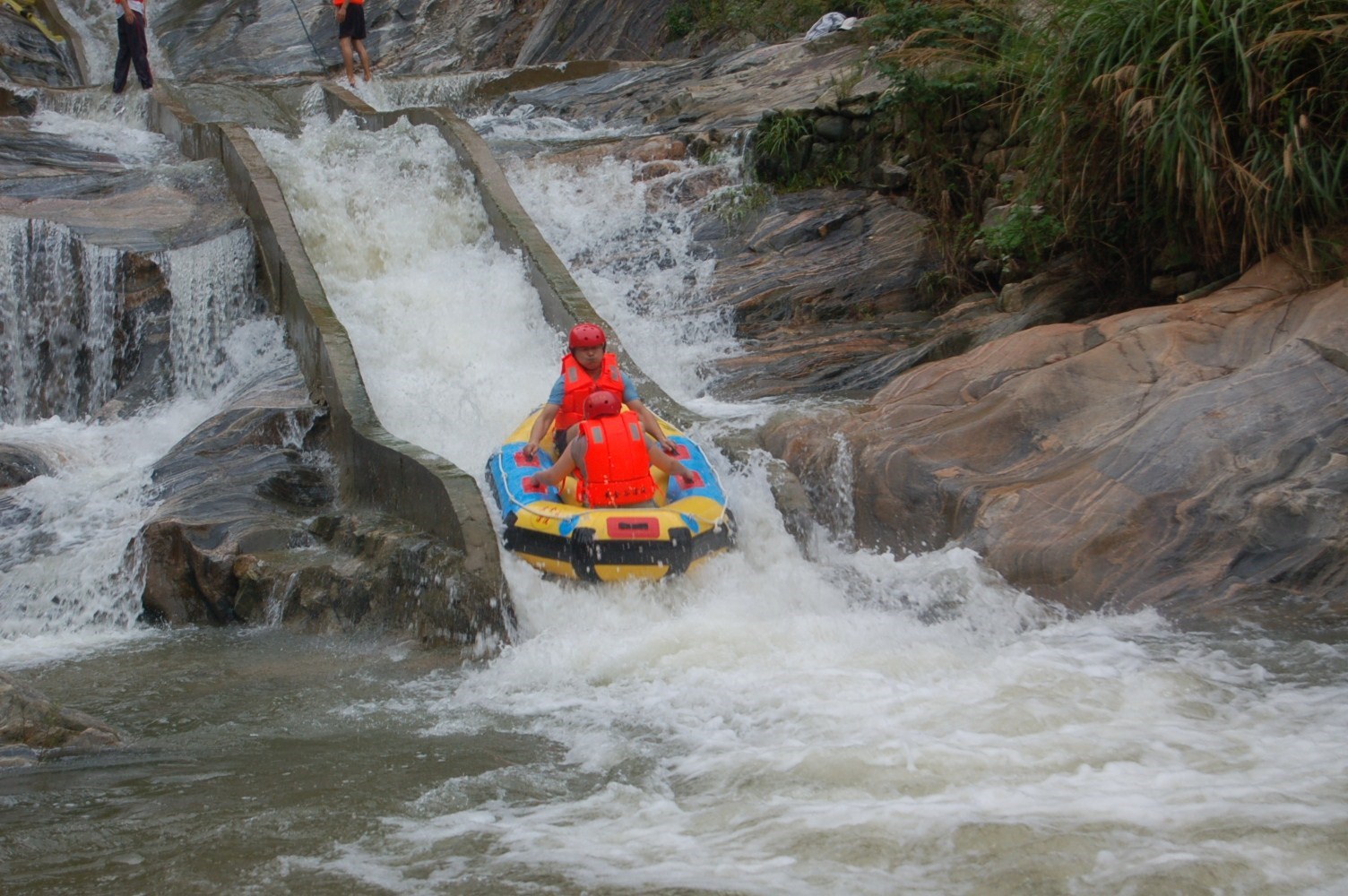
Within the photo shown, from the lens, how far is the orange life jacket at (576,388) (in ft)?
21.9

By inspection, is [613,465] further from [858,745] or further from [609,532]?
[858,745]

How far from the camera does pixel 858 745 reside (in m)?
4.02

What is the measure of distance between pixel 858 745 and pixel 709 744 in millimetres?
494

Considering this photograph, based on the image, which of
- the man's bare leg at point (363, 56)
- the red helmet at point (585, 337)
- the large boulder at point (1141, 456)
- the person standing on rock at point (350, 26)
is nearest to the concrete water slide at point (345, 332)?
the red helmet at point (585, 337)

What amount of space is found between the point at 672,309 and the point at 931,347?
2.46 metres

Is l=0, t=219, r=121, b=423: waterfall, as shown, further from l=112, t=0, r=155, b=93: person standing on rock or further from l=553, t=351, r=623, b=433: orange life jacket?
l=112, t=0, r=155, b=93: person standing on rock

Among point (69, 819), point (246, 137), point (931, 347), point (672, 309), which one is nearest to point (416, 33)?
point (246, 137)

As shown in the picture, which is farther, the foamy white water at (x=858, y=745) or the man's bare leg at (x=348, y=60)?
the man's bare leg at (x=348, y=60)

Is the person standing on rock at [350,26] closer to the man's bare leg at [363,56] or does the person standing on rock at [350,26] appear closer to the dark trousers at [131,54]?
the man's bare leg at [363,56]

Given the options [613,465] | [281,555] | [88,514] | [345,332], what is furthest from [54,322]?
[613,465]

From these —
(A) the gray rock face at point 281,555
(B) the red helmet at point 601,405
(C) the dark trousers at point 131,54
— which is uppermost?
(C) the dark trousers at point 131,54

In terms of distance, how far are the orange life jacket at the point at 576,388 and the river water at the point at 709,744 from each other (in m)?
0.86

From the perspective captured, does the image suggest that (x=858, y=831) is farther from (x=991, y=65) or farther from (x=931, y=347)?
(x=991, y=65)

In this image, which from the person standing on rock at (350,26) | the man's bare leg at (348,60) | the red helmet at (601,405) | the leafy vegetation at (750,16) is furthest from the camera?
the person standing on rock at (350,26)
